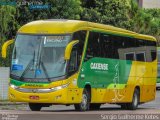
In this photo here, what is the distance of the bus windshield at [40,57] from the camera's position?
24.0 meters

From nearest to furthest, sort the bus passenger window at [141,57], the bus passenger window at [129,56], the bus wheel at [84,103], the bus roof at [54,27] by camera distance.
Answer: the bus roof at [54,27] → the bus wheel at [84,103] → the bus passenger window at [129,56] → the bus passenger window at [141,57]

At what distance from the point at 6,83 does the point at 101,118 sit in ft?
50.2

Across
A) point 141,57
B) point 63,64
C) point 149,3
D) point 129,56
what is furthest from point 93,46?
point 149,3

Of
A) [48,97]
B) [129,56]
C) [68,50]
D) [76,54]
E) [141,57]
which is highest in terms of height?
[68,50]

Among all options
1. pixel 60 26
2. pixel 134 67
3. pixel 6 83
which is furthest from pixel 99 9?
pixel 60 26

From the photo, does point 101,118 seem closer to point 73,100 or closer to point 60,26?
point 73,100

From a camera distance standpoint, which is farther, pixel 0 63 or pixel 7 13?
pixel 7 13

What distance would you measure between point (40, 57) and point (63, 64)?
35.4 inches

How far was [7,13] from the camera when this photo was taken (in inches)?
1578

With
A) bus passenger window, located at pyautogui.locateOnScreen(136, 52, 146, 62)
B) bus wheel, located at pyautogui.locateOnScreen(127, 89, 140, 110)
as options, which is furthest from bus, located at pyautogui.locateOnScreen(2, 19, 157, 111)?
bus passenger window, located at pyautogui.locateOnScreen(136, 52, 146, 62)

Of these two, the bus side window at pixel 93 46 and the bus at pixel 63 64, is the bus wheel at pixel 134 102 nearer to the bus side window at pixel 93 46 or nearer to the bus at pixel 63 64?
the bus at pixel 63 64

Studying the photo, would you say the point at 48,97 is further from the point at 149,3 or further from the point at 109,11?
the point at 149,3

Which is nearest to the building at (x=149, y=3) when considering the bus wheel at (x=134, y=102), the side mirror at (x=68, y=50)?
the bus wheel at (x=134, y=102)

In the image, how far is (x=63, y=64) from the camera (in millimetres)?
23938
